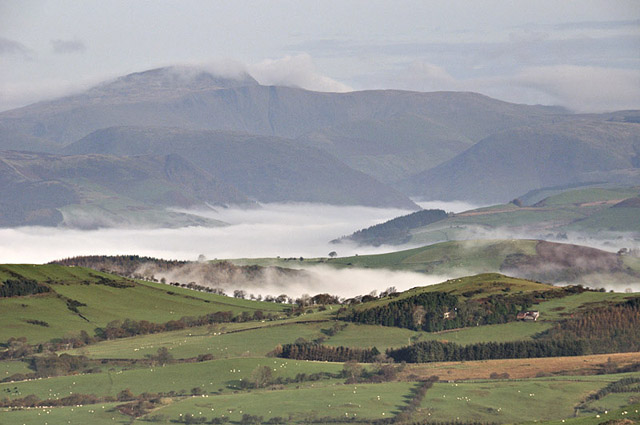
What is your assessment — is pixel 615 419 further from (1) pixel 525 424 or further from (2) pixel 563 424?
(1) pixel 525 424

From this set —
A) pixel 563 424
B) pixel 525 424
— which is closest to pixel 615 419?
pixel 563 424

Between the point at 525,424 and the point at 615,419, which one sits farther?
the point at 525,424

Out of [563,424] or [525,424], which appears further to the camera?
[525,424]
